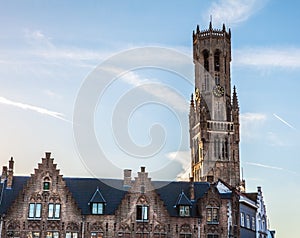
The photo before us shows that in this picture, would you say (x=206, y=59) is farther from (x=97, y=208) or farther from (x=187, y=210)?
(x=97, y=208)

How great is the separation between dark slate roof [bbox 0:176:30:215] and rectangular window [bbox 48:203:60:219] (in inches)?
171

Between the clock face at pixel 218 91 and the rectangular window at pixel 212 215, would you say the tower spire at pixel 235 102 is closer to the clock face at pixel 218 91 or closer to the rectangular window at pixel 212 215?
the clock face at pixel 218 91

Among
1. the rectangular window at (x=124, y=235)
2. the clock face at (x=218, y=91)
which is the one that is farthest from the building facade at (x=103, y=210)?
the clock face at (x=218, y=91)

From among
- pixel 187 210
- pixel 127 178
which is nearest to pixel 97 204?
pixel 127 178

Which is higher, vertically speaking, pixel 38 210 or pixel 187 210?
pixel 187 210

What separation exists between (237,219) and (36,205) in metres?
23.8

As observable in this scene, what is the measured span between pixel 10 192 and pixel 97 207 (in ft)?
33.7

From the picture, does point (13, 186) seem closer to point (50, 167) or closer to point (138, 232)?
point (50, 167)

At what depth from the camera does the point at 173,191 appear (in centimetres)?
6359

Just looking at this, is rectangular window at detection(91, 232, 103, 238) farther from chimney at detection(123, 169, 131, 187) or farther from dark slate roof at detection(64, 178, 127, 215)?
chimney at detection(123, 169, 131, 187)

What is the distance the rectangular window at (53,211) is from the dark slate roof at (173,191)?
39.1 feet

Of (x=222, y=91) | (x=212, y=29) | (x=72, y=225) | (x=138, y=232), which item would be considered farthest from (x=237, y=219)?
(x=212, y=29)

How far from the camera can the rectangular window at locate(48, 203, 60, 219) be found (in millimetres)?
58438

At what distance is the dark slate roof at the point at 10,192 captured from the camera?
192 feet
